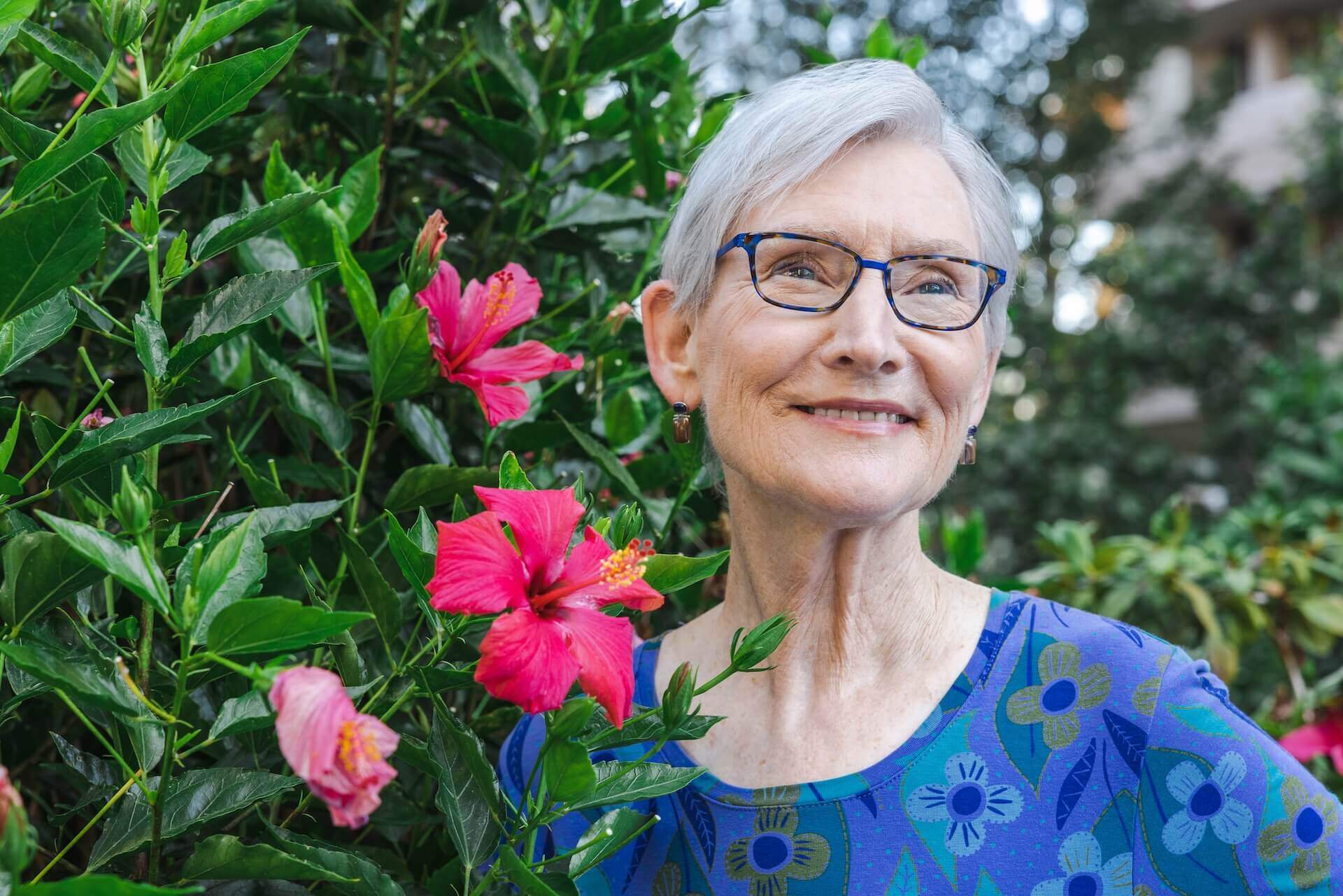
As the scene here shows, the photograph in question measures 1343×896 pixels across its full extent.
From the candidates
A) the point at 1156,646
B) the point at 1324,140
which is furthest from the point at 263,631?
the point at 1324,140

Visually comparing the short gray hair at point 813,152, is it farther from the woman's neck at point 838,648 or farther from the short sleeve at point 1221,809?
the short sleeve at point 1221,809

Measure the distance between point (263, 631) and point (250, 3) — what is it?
0.51 metres

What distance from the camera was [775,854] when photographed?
1.26 meters

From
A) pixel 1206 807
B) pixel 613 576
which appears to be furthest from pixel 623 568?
pixel 1206 807

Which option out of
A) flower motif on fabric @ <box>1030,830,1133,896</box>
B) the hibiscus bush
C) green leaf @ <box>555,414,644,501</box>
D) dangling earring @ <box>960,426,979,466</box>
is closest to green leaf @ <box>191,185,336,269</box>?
the hibiscus bush

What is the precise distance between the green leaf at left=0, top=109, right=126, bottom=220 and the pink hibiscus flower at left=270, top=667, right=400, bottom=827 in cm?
42

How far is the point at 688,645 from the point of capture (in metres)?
1.50

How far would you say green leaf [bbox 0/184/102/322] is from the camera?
768 mm

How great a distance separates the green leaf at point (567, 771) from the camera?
0.84m

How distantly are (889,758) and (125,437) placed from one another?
2.69 feet

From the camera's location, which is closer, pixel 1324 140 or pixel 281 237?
pixel 281 237

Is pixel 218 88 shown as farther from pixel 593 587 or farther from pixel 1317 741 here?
pixel 1317 741

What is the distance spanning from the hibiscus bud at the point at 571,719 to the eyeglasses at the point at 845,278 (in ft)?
1.91

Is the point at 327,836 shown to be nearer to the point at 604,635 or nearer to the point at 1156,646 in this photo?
the point at 604,635
